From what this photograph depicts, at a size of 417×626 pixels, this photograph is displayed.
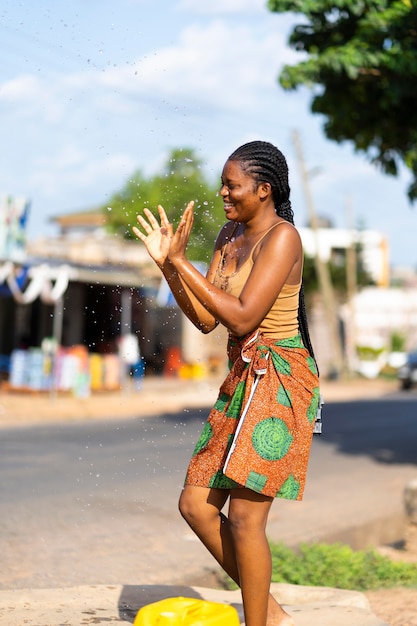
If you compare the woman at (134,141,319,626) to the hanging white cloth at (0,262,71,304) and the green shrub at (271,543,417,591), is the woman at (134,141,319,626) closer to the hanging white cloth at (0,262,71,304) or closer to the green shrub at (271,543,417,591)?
the green shrub at (271,543,417,591)

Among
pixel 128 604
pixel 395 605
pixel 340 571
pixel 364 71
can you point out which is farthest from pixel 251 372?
pixel 364 71

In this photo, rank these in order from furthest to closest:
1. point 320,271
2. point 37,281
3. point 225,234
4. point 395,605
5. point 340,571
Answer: point 320,271 → point 37,281 → point 340,571 → point 395,605 → point 225,234

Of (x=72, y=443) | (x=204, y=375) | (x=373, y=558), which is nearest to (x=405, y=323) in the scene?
(x=204, y=375)

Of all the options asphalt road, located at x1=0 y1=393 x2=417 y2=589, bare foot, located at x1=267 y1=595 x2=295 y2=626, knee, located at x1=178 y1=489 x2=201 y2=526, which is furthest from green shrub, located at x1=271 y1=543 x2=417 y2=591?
knee, located at x1=178 y1=489 x2=201 y2=526

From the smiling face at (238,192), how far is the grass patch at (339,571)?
2.56 meters

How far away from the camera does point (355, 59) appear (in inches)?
396

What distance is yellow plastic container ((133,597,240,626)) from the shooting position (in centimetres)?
344

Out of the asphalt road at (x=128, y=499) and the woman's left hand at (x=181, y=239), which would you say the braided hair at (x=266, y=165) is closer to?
the woman's left hand at (x=181, y=239)

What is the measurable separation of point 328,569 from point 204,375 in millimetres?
25479

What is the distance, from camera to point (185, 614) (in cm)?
346

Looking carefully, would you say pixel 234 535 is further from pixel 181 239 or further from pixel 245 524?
pixel 181 239

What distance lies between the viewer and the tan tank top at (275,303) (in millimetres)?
3379

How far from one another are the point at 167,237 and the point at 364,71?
7.83m

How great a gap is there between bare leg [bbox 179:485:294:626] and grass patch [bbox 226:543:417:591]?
1.79 meters
